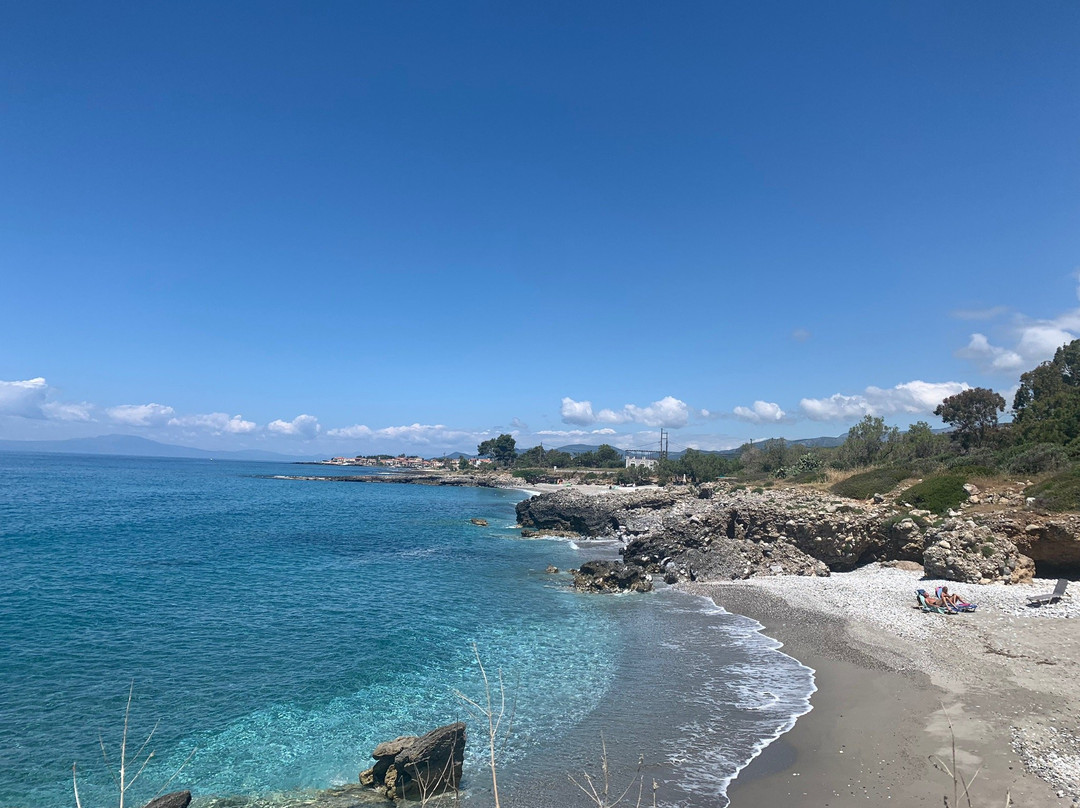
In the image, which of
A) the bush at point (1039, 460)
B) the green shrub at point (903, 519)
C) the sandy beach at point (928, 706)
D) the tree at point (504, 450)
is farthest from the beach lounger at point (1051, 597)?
the tree at point (504, 450)

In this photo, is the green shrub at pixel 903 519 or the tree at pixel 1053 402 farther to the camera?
the tree at pixel 1053 402

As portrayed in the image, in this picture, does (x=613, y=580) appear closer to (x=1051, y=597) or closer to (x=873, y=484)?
(x=1051, y=597)

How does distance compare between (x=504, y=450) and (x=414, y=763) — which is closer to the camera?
(x=414, y=763)

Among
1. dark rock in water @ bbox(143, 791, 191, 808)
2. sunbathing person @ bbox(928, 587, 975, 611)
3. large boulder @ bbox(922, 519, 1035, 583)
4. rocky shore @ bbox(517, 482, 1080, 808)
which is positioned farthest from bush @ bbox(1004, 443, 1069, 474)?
dark rock in water @ bbox(143, 791, 191, 808)

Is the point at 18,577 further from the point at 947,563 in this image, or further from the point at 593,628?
the point at 947,563

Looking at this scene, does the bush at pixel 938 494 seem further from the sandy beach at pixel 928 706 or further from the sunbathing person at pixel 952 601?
the sunbathing person at pixel 952 601

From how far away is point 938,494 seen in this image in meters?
29.8

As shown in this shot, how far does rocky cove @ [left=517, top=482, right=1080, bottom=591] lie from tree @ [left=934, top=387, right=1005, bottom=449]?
26898 mm

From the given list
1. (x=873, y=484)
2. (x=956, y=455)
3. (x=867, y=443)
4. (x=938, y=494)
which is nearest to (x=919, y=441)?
(x=867, y=443)

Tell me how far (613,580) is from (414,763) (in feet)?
63.4

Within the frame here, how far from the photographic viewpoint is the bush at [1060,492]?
74.6 feet

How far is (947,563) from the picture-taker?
77.2 feet

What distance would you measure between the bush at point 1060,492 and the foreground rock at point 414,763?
83.0 ft

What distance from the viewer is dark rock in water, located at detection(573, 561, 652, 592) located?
28859 mm
